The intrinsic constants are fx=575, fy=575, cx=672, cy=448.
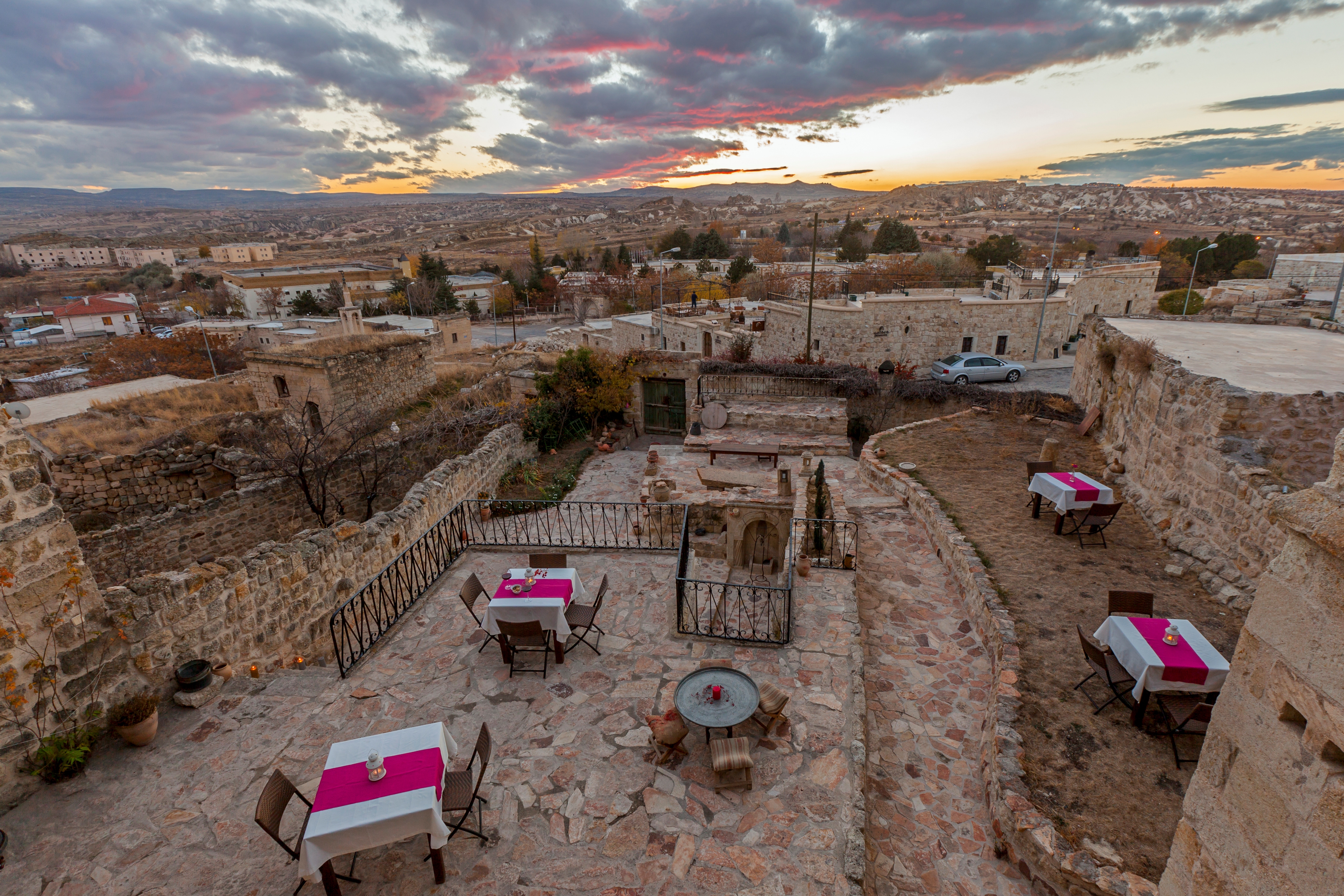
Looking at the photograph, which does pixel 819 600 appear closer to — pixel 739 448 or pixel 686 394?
pixel 739 448

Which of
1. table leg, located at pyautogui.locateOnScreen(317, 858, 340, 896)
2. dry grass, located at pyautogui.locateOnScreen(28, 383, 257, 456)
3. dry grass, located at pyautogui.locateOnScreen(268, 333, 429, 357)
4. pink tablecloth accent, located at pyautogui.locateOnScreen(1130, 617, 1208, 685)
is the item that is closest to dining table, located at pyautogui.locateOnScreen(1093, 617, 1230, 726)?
pink tablecloth accent, located at pyautogui.locateOnScreen(1130, 617, 1208, 685)

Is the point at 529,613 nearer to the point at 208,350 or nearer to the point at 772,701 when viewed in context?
the point at 772,701

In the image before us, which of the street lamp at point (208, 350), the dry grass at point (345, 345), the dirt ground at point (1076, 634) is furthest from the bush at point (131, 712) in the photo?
the street lamp at point (208, 350)

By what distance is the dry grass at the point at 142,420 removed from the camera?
1314 centimetres

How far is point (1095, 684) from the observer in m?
6.23

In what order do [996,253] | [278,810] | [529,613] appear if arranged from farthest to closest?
[996,253]
[529,613]
[278,810]

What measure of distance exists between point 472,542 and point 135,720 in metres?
4.93

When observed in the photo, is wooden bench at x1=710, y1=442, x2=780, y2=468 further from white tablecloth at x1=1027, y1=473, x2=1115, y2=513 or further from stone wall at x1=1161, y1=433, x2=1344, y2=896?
stone wall at x1=1161, y1=433, x2=1344, y2=896

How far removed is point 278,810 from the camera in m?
4.10

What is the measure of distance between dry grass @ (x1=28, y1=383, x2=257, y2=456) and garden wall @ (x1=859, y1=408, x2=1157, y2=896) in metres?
16.9

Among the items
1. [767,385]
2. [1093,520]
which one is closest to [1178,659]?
[1093,520]

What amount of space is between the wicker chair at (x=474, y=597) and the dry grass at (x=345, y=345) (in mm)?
13324

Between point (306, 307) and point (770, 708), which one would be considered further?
point (306, 307)

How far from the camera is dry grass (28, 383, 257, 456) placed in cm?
1314
